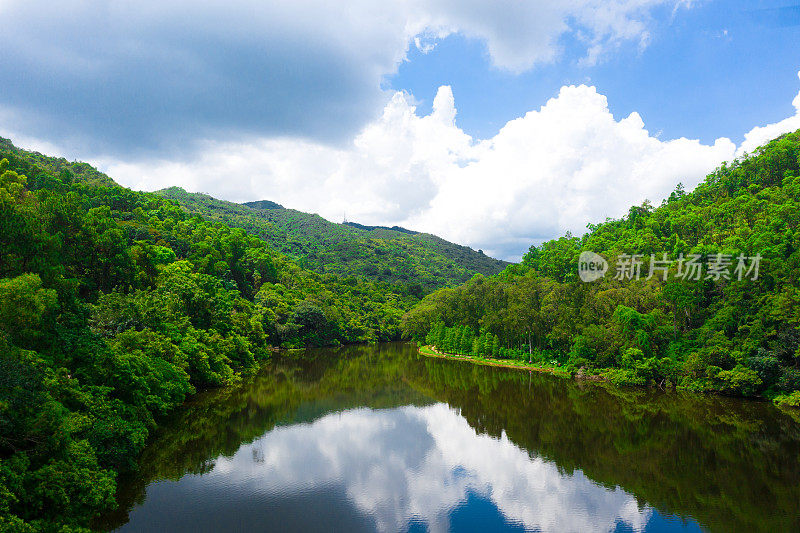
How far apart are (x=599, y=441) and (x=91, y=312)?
25543 millimetres

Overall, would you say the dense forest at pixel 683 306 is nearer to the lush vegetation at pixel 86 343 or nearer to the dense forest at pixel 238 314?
the dense forest at pixel 238 314

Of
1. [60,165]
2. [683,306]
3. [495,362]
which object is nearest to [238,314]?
[495,362]

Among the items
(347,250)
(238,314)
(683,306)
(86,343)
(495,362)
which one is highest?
(347,250)

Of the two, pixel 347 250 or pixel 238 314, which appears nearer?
pixel 238 314

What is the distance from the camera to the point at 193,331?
2900 centimetres

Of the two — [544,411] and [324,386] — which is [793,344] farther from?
[324,386]

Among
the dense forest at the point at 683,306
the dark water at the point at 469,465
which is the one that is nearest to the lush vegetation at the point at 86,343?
the dark water at the point at 469,465

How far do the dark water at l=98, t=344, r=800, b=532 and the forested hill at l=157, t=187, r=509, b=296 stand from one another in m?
68.9

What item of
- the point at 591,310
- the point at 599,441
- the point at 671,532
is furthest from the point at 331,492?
the point at 591,310

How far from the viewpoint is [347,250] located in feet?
438

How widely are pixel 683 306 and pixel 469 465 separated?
2632 cm

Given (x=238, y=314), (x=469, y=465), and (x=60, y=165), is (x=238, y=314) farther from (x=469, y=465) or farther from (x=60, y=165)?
(x=60, y=165)

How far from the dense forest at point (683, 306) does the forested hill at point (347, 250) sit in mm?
46685

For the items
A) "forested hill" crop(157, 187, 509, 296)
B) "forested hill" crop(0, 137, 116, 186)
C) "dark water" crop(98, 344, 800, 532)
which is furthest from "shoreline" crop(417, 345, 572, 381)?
"forested hill" crop(0, 137, 116, 186)
